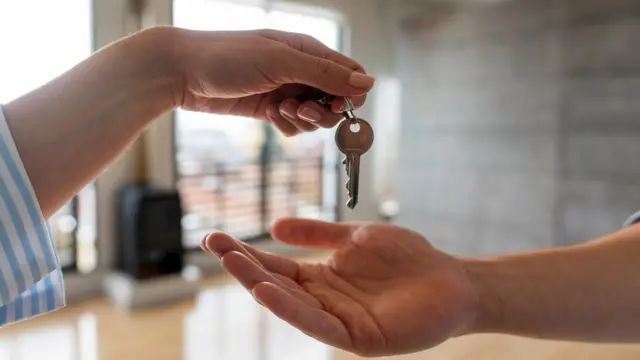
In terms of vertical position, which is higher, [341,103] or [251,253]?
[341,103]

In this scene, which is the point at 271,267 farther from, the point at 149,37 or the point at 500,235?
the point at 500,235

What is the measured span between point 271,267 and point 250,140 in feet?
5.08

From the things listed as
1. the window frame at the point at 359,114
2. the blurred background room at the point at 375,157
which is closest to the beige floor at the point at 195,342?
the blurred background room at the point at 375,157

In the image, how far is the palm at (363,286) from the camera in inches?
20.1

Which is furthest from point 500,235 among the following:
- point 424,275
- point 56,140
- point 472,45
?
point 56,140

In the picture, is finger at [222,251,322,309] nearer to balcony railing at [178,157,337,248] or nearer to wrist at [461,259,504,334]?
wrist at [461,259,504,334]

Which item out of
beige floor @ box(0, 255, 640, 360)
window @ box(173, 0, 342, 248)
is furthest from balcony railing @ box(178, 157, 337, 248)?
beige floor @ box(0, 255, 640, 360)

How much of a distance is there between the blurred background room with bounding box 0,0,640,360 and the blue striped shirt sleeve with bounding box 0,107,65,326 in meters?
0.80

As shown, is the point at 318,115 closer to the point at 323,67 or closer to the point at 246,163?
the point at 323,67

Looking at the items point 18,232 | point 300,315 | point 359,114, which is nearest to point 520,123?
point 359,114

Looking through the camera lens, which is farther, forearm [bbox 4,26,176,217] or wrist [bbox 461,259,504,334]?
wrist [bbox 461,259,504,334]

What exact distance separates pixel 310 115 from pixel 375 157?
193 centimetres

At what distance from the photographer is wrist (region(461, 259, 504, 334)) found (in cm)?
64

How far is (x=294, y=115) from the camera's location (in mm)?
650
